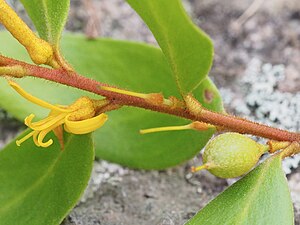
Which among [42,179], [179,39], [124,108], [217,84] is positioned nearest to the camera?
[179,39]

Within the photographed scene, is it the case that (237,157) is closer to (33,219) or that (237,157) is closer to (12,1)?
(33,219)

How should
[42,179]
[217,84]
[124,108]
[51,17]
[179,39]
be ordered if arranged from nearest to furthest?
[179,39]
[51,17]
[42,179]
[124,108]
[217,84]

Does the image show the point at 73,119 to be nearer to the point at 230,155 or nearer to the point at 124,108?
the point at 230,155

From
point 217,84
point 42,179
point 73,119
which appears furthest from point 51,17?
point 217,84

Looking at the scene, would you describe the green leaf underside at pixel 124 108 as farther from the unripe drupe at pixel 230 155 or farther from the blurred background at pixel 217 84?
the unripe drupe at pixel 230 155

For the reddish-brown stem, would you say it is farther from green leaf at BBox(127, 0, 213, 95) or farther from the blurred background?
the blurred background

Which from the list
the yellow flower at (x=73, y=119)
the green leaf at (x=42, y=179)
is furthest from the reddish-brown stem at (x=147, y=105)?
the green leaf at (x=42, y=179)
